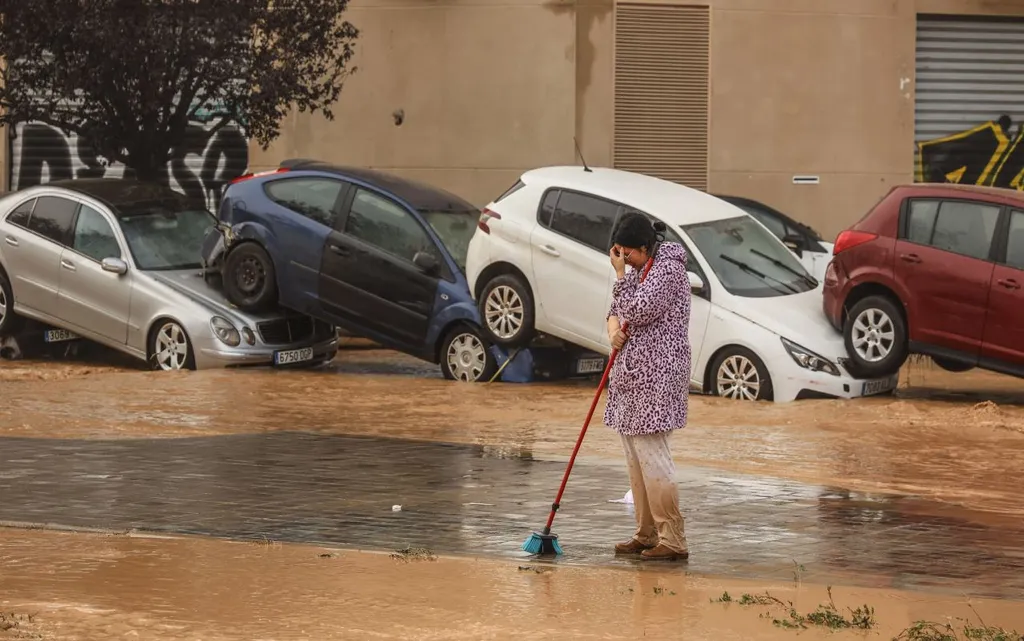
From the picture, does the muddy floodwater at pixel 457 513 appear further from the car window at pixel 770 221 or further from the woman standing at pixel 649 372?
the car window at pixel 770 221

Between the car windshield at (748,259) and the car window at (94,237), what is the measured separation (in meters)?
5.74

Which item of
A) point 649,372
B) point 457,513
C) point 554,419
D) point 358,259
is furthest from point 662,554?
point 358,259

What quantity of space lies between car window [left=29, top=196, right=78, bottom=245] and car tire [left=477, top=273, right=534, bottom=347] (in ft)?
14.5

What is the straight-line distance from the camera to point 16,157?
27.2 m

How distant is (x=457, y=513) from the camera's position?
9.65 metres

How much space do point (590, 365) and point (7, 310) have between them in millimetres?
6059

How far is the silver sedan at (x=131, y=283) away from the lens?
16859 mm

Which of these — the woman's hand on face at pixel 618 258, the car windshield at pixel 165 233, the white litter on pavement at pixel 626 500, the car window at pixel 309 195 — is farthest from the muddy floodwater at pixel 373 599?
the car windshield at pixel 165 233

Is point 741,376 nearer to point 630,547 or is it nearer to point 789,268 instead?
point 789,268

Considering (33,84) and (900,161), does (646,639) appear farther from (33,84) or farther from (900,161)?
(900,161)

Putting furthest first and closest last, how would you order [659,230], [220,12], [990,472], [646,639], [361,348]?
[361,348], [220,12], [990,472], [659,230], [646,639]

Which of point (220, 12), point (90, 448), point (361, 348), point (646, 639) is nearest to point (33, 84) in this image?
point (220, 12)

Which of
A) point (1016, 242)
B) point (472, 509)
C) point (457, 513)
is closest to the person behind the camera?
point (457, 513)

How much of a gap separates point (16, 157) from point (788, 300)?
15.5m
